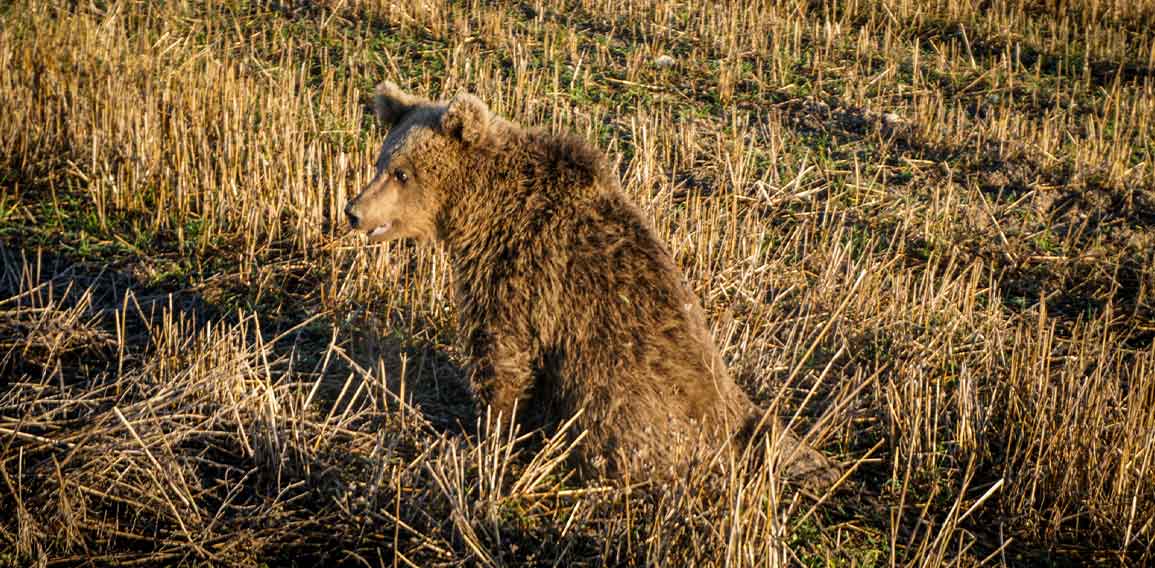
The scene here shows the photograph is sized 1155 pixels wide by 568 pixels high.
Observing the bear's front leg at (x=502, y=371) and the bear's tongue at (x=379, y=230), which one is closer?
the bear's front leg at (x=502, y=371)

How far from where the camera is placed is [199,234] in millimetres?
7055

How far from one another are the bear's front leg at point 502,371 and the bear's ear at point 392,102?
1661 mm

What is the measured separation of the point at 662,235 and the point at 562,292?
2.93m

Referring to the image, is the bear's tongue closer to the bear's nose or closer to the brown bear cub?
the brown bear cub

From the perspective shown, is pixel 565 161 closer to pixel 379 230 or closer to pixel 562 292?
pixel 562 292

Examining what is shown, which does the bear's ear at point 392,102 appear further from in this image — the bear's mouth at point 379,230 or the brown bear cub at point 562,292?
the bear's mouth at point 379,230

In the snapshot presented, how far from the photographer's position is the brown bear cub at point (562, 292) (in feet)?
14.2

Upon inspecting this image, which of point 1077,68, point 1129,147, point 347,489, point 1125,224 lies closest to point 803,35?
point 1077,68

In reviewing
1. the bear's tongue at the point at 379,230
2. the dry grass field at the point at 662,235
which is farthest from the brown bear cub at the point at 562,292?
the dry grass field at the point at 662,235

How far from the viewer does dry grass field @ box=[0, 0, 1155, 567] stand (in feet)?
13.9

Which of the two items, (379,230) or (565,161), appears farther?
(379,230)

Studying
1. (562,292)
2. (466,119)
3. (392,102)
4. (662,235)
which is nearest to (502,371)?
(562,292)

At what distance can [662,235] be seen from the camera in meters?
7.30

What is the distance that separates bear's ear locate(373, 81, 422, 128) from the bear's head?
409mm
